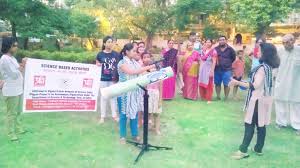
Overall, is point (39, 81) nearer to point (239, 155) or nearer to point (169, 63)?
point (239, 155)

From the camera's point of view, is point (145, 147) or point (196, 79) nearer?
point (145, 147)

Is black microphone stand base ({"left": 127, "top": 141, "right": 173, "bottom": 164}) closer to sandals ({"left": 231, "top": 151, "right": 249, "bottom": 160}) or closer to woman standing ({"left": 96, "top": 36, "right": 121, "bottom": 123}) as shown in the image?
sandals ({"left": 231, "top": 151, "right": 249, "bottom": 160})

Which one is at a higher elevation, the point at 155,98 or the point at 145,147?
the point at 155,98

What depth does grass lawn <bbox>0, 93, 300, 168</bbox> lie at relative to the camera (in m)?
4.71

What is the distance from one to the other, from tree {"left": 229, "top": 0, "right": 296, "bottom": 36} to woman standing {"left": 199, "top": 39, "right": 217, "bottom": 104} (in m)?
14.6

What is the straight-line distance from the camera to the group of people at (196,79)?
4730 millimetres

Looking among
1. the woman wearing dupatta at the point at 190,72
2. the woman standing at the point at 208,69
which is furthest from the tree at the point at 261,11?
the woman standing at the point at 208,69

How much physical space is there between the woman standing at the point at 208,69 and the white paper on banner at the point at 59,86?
10.0 ft

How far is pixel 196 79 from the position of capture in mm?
8820

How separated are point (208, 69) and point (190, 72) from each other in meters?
0.49

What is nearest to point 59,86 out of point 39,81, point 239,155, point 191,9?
Answer: point 39,81

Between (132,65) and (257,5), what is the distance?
727 inches

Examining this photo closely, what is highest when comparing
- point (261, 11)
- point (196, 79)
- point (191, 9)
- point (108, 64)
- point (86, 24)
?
point (191, 9)

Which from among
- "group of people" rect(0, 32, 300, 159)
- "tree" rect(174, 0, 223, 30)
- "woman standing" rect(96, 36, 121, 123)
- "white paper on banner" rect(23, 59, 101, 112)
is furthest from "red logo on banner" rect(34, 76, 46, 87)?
"tree" rect(174, 0, 223, 30)
